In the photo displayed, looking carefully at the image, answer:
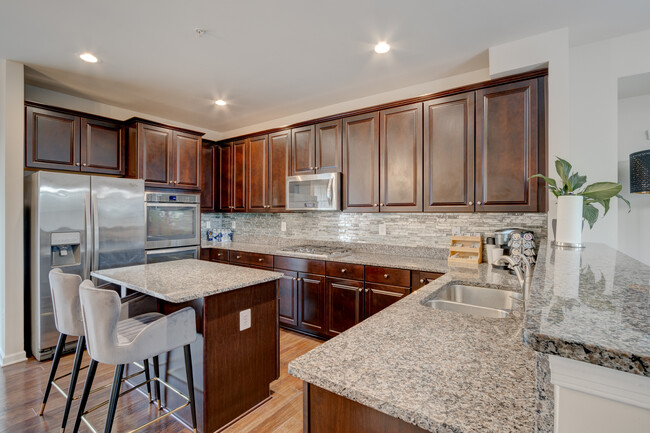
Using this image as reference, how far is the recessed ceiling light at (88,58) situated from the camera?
262 centimetres

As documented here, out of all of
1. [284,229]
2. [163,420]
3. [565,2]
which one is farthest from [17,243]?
[565,2]

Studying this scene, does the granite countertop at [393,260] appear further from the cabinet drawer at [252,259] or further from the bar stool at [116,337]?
the bar stool at [116,337]

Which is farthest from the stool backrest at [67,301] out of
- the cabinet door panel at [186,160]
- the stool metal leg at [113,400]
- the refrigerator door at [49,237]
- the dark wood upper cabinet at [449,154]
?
the dark wood upper cabinet at [449,154]

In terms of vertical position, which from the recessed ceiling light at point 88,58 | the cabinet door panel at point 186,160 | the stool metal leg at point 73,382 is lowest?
the stool metal leg at point 73,382

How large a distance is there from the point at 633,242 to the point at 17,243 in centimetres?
562

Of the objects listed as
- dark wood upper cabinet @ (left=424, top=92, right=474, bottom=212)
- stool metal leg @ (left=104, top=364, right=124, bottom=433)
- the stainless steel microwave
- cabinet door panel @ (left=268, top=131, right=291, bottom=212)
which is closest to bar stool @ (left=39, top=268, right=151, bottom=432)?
stool metal leg @ (left=104, top=364, right=124, bottom=433)

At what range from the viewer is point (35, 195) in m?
2.85

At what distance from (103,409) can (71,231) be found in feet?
5.72

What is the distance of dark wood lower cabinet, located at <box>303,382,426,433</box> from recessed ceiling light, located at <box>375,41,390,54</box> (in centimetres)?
250

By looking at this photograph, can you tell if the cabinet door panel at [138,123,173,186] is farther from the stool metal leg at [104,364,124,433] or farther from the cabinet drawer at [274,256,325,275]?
the stool metal leg at [104,364,124,433]

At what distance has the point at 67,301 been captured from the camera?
1.83 metres

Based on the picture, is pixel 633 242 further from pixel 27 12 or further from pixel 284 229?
pixel 27 12

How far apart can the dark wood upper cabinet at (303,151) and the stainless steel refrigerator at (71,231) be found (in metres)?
1.86

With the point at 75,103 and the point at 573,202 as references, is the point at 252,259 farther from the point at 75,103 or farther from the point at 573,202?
the point at 573,202
